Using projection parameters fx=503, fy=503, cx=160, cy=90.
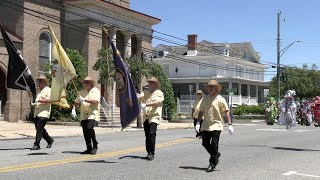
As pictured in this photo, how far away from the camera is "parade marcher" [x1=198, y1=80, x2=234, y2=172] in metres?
9.73

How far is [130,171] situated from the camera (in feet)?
31.0

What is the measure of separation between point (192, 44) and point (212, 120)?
57.2 meters

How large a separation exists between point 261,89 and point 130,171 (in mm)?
68490

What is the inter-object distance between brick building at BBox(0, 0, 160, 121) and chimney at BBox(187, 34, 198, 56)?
24.3m

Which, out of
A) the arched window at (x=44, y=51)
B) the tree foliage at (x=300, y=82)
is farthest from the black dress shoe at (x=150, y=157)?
the tree foliage at (x=300, y=82)

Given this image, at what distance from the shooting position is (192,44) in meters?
66.5

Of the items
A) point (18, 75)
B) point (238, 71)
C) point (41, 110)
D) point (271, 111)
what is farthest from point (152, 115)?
point (238, 71)

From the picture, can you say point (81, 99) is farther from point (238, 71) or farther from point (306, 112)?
point (238, 71)

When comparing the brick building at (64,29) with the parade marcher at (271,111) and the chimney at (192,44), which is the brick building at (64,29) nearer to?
the parade marcher at (271,111)

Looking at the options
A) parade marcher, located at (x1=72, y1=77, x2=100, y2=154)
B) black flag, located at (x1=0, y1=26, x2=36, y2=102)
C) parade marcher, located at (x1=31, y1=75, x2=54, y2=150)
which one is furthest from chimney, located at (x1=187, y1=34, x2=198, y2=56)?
parade marcher, located at (x1=72, y1=77, x2=100, y2=154)

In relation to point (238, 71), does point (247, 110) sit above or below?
below

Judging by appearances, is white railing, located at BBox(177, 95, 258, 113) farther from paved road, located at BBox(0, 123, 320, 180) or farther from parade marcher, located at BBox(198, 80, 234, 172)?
parade marcher, located at BBox(198, 80, 234, 172)

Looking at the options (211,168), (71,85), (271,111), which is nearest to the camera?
(211,168)

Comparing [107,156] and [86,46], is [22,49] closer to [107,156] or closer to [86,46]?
[86,46]
